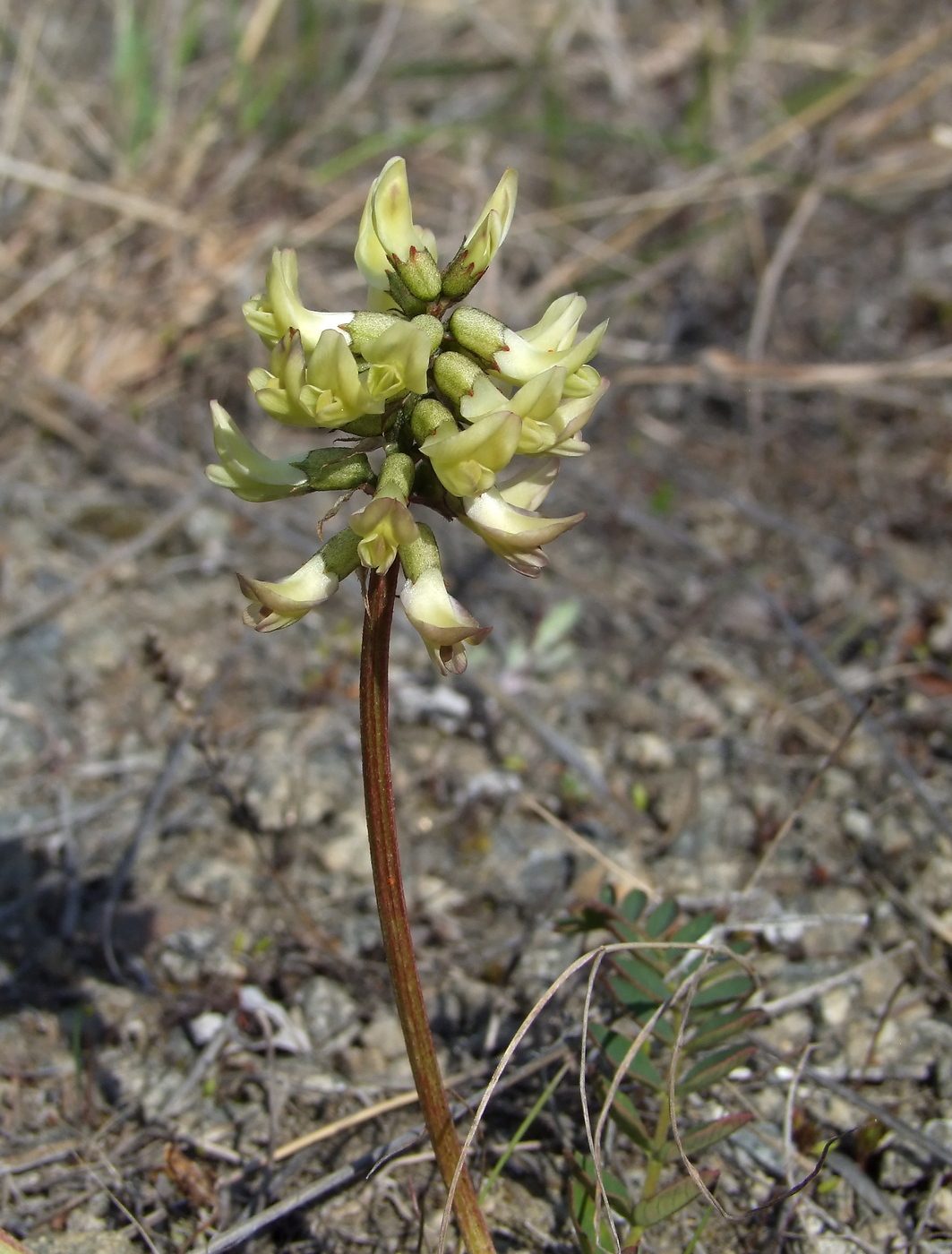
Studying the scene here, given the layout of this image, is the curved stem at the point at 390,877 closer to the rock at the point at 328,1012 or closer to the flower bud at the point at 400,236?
the flower bud at the point at 400,236

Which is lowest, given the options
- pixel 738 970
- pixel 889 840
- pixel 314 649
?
pixel 889 840

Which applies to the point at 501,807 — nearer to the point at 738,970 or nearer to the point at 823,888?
the point at 823,888

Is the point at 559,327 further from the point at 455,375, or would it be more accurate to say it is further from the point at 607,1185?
the point at 607,1185

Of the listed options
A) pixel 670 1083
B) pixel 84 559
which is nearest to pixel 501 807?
pixel 670 1083

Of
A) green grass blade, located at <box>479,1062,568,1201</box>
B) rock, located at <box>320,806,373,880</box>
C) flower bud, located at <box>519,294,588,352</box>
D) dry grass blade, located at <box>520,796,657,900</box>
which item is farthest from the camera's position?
rock, located at <box>320,806,373,880</box>

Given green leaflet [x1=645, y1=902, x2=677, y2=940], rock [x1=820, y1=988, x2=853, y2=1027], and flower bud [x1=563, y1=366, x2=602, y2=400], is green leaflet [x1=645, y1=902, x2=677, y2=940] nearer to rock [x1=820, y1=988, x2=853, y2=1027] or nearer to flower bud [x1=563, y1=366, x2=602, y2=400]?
rock [x1=820, y1=988, x2=853, y2=1027]

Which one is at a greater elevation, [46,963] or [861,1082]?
[46,963]

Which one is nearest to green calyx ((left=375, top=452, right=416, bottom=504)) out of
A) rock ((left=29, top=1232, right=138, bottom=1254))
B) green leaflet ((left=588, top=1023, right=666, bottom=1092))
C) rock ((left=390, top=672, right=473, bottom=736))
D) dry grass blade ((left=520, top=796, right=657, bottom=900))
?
dry grass blade ((left=520, top=796, right=657, bottom=900))
